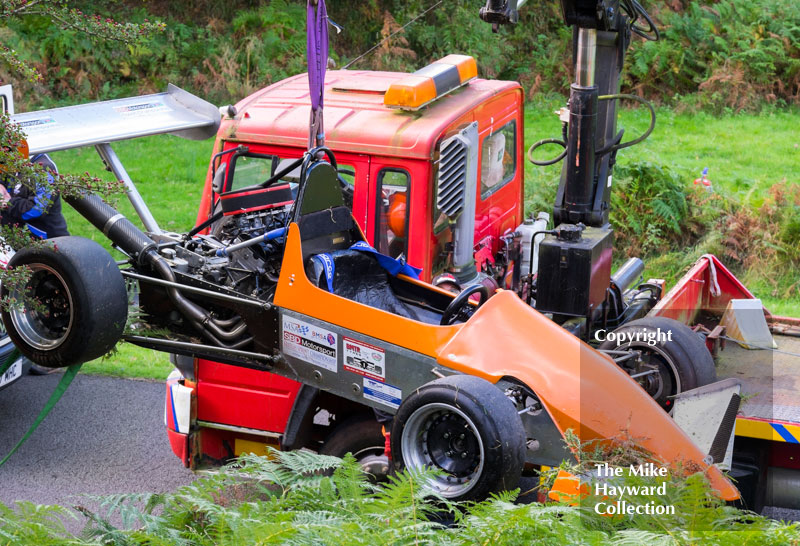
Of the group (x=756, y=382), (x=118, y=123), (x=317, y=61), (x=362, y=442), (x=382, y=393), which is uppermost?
(x=317, y=61)

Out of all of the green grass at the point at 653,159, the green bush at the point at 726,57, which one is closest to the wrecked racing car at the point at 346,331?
the green grass at the point at 653,159

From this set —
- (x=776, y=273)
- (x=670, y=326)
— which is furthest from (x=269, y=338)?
(x=776, y=273)

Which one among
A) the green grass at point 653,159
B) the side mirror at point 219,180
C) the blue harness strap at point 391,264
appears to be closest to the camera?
the blue harness strap at point 391,264

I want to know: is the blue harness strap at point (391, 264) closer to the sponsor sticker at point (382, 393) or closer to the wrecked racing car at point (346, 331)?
the wrecked racing car at point (346, 331)

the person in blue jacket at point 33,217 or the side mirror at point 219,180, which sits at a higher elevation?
the side mirror at point 219,180

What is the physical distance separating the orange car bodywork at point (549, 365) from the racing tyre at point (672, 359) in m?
0.74

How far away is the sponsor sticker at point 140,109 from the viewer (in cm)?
639

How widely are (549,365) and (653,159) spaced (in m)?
6.75

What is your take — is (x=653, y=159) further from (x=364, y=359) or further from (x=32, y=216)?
(x=364, y=359)

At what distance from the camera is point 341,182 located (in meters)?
5.91

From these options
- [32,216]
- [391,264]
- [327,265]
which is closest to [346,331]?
[327,265]

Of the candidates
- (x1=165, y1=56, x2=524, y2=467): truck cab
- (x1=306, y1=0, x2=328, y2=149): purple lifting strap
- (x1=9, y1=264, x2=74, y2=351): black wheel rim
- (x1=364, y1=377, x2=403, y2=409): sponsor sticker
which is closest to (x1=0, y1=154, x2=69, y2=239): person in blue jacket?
(x1=165, y1=56, x2=524, y2=467): truck cab

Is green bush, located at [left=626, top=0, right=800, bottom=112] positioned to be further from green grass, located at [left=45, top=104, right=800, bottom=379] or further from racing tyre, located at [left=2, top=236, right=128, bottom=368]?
racing tyre, located at [left=2, top=236, right=128, bottom=368]

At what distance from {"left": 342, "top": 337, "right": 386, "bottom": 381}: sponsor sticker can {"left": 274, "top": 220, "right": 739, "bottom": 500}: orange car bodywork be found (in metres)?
0.08
